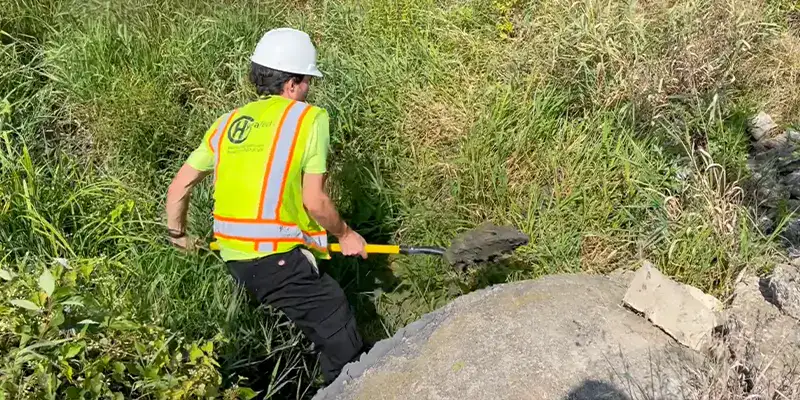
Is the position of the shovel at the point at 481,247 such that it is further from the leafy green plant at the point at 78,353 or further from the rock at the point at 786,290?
the leafy green plant at the point at 78,353

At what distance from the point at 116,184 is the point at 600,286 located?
2.71 m

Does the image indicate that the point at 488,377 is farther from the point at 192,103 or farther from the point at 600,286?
the point at 192,103

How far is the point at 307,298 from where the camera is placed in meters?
2.81

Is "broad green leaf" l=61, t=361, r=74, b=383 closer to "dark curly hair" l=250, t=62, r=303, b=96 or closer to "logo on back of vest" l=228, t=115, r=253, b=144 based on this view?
"logo on back of vest" l=228, t=115, r=253, b=144

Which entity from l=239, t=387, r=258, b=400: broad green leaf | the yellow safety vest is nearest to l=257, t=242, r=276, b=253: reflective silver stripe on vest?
the yellow safety vest

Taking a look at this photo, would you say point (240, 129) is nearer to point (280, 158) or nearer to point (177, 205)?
point (280, 158)

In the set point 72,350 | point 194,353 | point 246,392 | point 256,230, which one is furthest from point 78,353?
point 256,230

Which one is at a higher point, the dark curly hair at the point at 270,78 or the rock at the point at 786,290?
the dark curly hair at the point at 270,78

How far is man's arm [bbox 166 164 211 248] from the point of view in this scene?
2.82 meters

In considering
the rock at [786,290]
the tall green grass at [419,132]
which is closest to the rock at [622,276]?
the tall green grass at [419,132]

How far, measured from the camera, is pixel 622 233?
3.53 meters

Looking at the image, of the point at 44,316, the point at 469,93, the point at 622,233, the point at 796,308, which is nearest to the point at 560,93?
the point at 469,93

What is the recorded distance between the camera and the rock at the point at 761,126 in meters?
3.96

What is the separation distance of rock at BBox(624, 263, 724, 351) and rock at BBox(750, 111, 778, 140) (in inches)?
73.1
